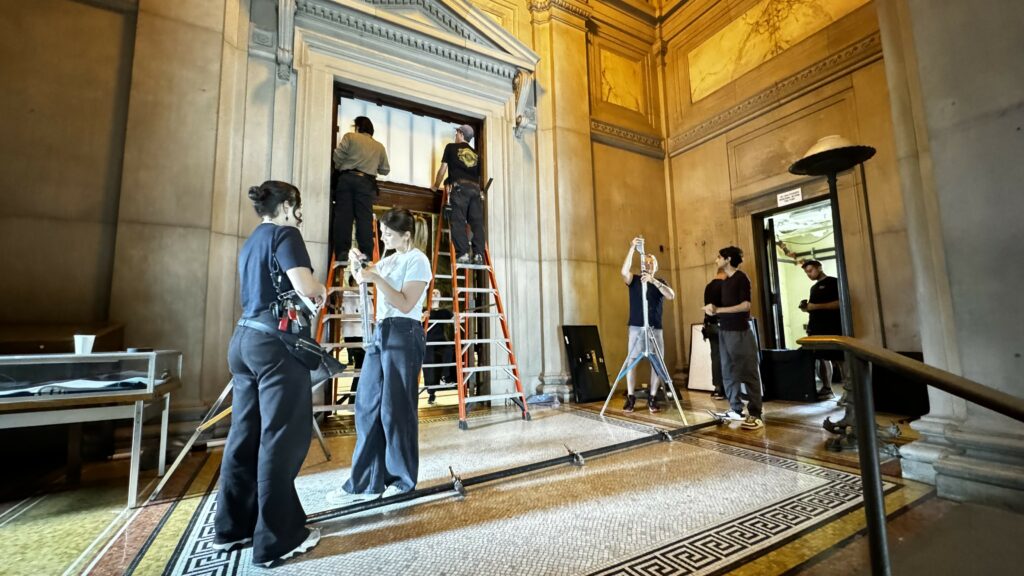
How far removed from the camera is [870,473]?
3.51 ft

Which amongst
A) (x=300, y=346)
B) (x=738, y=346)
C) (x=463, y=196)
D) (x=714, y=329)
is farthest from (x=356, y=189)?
(x=714, y=329)

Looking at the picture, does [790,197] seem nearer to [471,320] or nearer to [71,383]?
[471,320]

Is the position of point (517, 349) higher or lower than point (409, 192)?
lower

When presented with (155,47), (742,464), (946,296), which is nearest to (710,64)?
(946,296)

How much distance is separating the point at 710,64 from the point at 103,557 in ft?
27.4

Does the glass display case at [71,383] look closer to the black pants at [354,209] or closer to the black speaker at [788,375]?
the black pants at [354,209]

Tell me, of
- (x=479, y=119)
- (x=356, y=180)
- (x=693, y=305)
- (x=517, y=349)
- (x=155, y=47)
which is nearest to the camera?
(x=155, y=47)

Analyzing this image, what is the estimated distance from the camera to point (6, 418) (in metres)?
1.96

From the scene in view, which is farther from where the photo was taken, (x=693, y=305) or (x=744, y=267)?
(x=693, y=305)

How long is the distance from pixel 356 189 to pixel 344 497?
311 cm

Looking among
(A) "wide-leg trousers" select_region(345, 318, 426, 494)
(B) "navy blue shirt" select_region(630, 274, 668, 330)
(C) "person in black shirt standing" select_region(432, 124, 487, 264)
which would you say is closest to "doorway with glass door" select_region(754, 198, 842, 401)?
(B) "navy blue shirt" select_region(630, 274, 668, 330)

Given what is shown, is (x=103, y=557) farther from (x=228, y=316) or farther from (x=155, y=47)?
(x=155, y=47)

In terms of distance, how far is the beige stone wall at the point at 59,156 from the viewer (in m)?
3.17

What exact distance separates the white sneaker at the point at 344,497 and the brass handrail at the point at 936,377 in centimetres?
213
